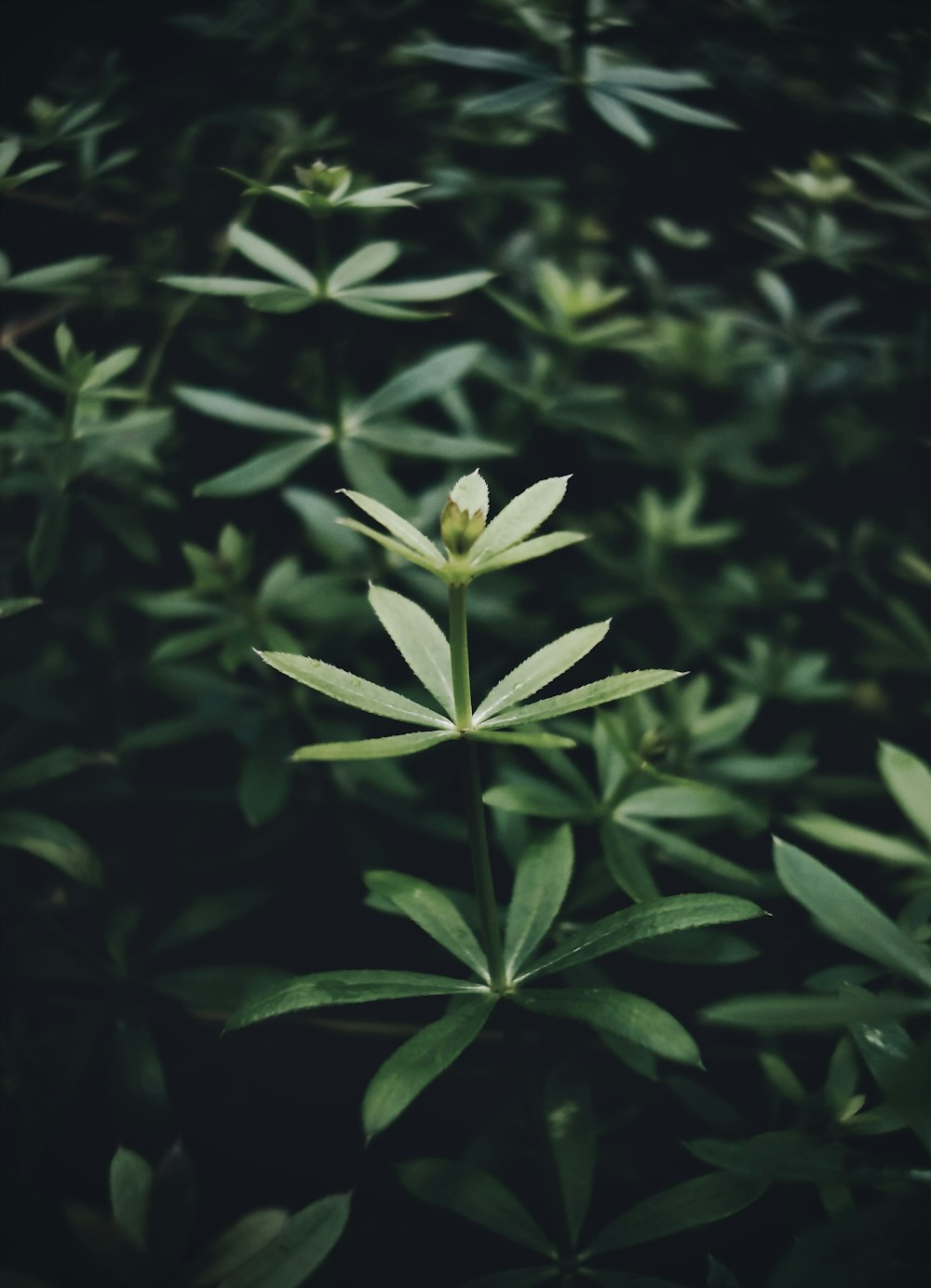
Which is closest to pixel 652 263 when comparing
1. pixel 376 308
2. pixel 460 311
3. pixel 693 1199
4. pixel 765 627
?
pixel 460 311

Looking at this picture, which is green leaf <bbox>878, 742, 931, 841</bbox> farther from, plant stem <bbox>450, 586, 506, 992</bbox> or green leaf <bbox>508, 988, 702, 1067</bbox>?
plant stem <bbox>450, 586, 506, 992</bbox>

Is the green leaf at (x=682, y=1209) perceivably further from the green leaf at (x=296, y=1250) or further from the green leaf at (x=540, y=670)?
the green leaf at (x=540, y=670)

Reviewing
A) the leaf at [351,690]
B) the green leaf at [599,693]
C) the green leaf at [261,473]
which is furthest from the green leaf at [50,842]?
the green leaf at [599,693]

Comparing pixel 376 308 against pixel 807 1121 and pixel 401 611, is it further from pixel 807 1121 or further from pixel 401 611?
pixel 807 1121

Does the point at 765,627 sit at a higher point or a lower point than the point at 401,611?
lower

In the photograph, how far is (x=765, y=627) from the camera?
211cm

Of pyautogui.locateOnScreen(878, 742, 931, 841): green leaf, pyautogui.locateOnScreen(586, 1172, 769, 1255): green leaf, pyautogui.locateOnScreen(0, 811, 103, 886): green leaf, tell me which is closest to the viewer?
pyautogui.locateOnScreen(586, 1172, 769, 1255): green leaf

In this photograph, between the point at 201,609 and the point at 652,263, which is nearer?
the point at 201,609

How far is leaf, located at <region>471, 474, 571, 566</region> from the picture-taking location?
3.06 feet

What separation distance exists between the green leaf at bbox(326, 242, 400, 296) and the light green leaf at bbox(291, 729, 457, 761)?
0.89 meters

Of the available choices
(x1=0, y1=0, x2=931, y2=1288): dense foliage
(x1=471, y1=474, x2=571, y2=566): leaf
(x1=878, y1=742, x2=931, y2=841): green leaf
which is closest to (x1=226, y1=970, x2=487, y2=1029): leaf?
(x1=0, y1=0, x2=931, y2=1288): dense foliage

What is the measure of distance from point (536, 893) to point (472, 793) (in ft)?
0.88

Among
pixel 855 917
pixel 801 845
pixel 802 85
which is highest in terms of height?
pixel 802 85

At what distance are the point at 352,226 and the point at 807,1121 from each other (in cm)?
197
